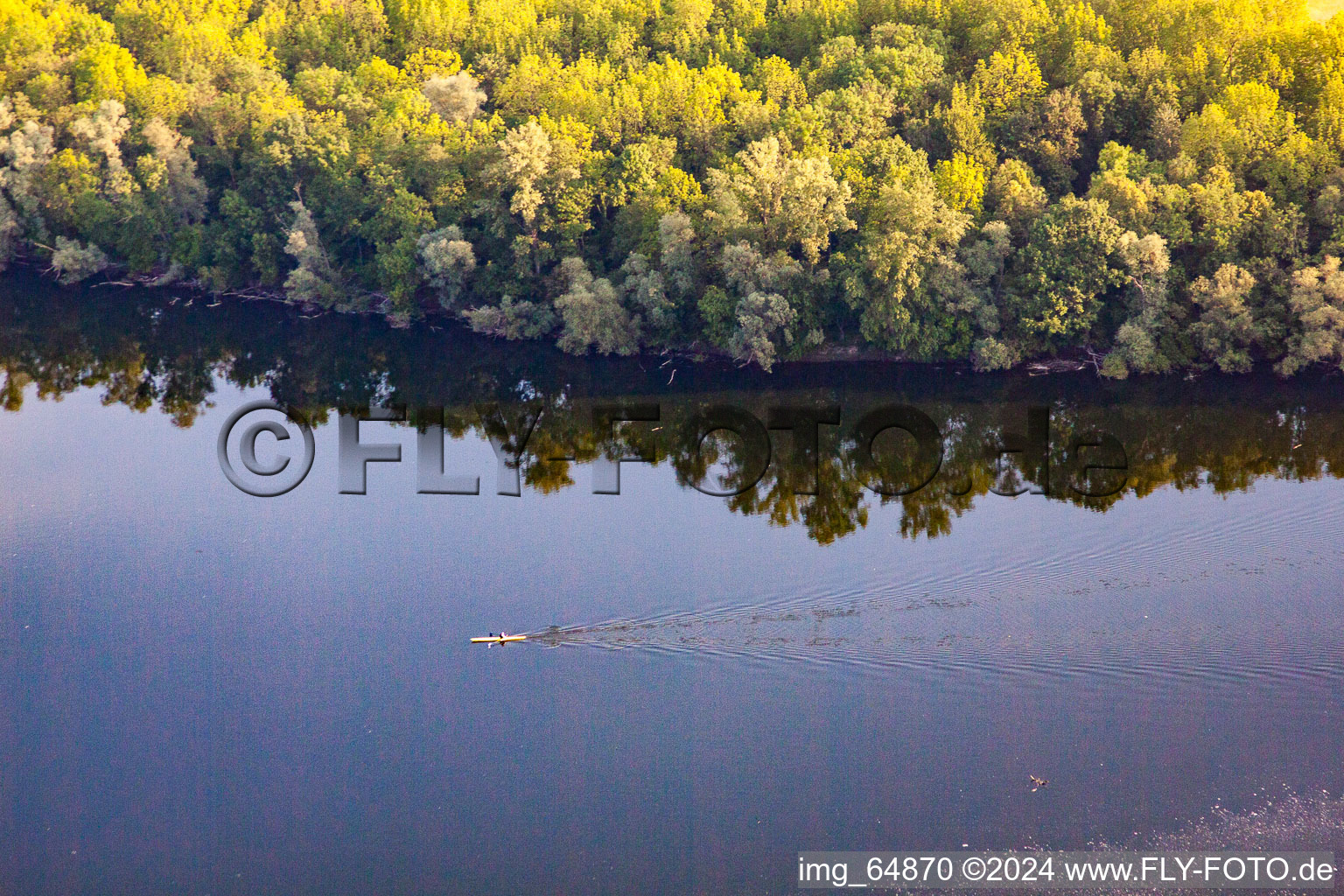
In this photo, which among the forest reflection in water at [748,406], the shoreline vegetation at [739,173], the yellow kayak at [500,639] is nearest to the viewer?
the yellow kayak at [500,639]

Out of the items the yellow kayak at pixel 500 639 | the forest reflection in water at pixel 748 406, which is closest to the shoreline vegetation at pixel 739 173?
the forest reflection in water at pixel 748 406

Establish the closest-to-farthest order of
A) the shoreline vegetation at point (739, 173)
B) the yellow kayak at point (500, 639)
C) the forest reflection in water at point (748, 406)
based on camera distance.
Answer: the yellow kayak at point (500, 639) < the forest reflection in water at point (748, 406) < the shoreline vegetation at point (739, 173)

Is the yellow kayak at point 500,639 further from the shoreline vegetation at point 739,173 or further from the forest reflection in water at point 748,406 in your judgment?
the shoreline vegetation at point 739,173

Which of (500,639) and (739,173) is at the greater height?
(739,173)

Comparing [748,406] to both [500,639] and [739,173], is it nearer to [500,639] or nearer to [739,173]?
[739,173]

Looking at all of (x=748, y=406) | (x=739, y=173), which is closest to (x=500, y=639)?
(x=748, y=406)
